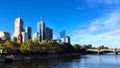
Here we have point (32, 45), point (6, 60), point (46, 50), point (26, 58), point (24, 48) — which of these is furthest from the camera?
point (46, 50)

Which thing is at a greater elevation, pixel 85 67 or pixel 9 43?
pixel 9 43

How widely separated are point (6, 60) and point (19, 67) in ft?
85.4

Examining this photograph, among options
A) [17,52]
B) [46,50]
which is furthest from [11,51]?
[46,50]

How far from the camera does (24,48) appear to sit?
152 m

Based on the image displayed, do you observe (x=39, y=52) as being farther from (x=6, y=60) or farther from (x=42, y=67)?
(x=42, y=67)

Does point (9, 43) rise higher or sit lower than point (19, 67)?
higher

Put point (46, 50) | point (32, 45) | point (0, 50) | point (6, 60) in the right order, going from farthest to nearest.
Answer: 1. point (46, 50)
2. point (32, 45)
3. point (0, 50)
4. point (6, 60)

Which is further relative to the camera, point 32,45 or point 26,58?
point 32,45

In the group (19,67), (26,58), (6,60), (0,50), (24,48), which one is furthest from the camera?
(24,48)

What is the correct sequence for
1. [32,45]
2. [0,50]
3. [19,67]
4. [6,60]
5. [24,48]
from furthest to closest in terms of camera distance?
1. [32,45]
2. [24,48]
3. [0,50]
4. [6,60]
5. [19,67]

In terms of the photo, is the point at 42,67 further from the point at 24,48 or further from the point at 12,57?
the point at 24,48

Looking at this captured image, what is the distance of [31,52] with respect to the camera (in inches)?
6088

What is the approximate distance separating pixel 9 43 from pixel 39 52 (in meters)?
20.4

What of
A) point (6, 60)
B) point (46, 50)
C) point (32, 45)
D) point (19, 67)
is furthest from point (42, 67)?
point (46, 50)
